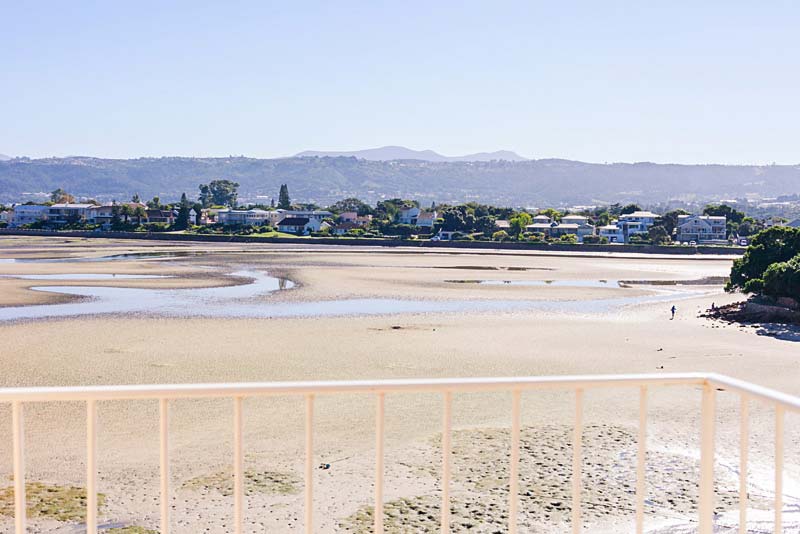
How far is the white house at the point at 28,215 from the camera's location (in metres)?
94.2

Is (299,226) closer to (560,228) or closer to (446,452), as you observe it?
(560,228)

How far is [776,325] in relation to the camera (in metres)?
20.8

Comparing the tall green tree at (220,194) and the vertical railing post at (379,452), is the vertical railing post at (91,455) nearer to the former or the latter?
the vertical railing post at (379,452)

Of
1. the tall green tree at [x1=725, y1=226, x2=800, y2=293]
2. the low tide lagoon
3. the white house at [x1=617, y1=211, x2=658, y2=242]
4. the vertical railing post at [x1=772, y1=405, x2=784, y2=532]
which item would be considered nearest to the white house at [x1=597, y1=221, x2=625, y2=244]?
the white house at [x1=617, y1=211, x2=658, y2=242]

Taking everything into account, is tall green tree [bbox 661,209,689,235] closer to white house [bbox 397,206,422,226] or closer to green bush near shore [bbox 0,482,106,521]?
white house [bbox 397,206,422,226]

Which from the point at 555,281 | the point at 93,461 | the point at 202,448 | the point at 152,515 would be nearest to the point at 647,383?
the point at 93,461

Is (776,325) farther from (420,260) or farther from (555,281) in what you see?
(420,260)

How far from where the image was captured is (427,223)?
83.8 m

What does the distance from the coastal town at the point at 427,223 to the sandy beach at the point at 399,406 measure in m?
40.8

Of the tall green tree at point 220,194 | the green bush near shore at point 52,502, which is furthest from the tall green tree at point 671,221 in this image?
the tall green tree at point 220,194

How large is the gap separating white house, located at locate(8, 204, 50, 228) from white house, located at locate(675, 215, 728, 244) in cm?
6697

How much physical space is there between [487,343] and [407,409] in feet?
23.3

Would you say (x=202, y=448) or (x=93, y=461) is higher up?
(x=93, y=461)

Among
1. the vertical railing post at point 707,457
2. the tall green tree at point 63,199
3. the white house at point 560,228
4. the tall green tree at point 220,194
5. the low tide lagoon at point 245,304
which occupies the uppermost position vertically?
the tall green tree at point 220,194
